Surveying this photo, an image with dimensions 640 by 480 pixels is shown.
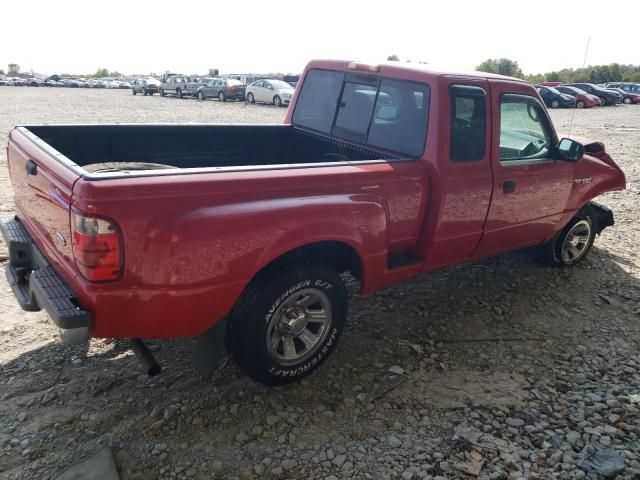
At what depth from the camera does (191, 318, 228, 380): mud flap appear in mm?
2891

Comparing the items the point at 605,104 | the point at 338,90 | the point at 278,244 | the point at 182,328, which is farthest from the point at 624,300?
the point at 605,104

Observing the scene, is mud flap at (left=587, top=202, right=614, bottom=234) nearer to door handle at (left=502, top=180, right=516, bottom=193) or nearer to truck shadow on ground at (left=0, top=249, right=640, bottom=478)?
truck shadow on ground at (left=0, top=249, right=640, bottom=478)

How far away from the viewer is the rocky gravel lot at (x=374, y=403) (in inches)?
107

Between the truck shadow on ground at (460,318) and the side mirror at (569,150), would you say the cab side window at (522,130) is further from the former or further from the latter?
the truck shadow on ground at (460,318)

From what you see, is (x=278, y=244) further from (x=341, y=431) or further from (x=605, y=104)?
(x=605, y=104)

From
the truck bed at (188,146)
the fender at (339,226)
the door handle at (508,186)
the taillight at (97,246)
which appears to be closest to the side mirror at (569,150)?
the door handle at (508,186)

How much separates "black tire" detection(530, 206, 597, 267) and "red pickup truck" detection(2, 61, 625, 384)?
1.5 inches

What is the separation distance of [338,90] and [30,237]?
2697 mm

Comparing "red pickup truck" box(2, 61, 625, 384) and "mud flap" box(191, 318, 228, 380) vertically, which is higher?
"red pickup truck" box(2, 61, 625, 384)

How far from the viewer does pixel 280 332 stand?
3.12 meters

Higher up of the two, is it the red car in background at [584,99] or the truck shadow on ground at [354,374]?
the red car in background at [584,99]

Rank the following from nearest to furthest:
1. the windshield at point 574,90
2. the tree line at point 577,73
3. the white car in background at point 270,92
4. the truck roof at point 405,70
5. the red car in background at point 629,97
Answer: the truck roof at point 405,70, the white car in background at point 270,92, the windshield at point 574,90, the red car in background at point 629,97, the tree line at point 577,73

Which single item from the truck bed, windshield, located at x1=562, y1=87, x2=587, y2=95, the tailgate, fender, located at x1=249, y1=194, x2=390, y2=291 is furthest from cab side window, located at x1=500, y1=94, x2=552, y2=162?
windshield, located at x1=562, y1=87, x2=587, y2=95

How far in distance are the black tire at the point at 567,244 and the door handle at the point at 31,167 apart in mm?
4616
